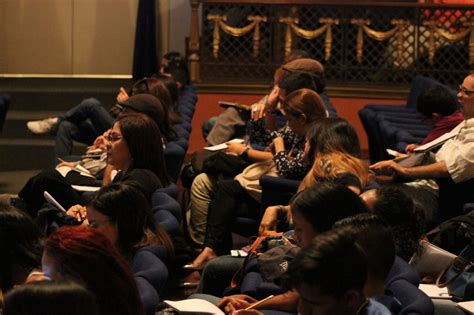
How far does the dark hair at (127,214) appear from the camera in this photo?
4.12m

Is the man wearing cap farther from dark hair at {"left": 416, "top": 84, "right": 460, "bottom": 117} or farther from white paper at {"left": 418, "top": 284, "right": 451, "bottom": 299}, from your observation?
white paper at {"left": 418, "top": 284, "right": 451, "bottom": 299}

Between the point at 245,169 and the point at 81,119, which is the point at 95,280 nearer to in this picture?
the point at 245,169

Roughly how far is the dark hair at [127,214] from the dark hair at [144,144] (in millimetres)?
1152

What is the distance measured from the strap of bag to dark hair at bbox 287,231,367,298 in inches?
49.8

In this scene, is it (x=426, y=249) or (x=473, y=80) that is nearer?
(x=426, y=249)

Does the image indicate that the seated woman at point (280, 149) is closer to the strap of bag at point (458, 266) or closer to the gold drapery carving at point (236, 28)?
the strap of bag at point (458, 266)

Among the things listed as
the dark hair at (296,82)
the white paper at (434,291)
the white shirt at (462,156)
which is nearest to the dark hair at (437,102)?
the dark hair at (296,82)

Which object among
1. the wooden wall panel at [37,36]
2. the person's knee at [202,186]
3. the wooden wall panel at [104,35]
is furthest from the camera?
the wooden wall panel at [104,35]

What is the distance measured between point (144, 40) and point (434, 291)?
8823 mm

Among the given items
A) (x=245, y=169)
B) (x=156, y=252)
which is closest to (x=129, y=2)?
(x=245, y=169)

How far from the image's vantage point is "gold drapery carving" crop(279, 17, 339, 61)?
11.1 metres

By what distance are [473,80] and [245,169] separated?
4.44ft

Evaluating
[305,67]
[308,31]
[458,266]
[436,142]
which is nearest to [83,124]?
[305,67]

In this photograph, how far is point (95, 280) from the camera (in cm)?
278
